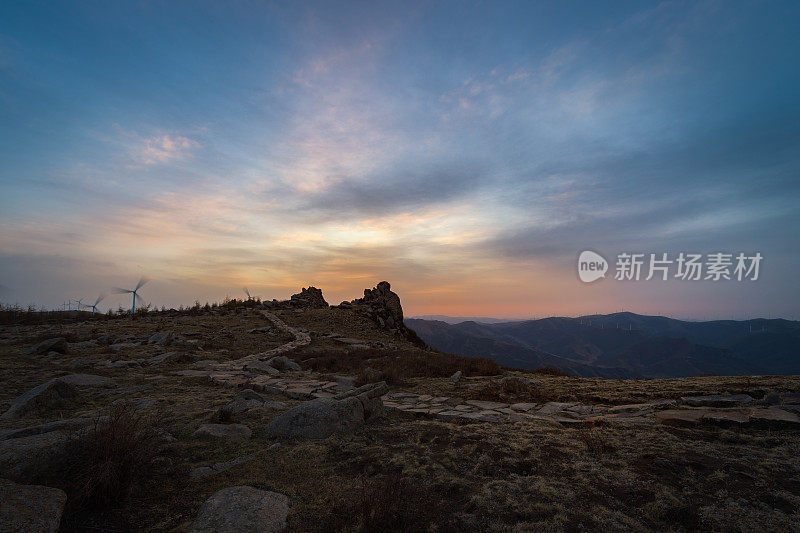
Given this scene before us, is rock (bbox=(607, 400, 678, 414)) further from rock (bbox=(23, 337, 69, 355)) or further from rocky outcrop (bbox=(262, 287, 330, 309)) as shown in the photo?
rocky outcrop (bbox=(262, 287, 330, 309))

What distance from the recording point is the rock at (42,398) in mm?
5953

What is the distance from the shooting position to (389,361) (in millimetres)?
12891

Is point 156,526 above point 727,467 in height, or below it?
below

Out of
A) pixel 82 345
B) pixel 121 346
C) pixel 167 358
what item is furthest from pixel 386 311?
pixel 82 345

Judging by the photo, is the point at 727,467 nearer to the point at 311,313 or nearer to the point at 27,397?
the point at 27,397

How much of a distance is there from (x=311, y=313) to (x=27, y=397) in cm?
2102

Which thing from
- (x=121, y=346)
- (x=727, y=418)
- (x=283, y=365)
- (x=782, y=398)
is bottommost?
(x=283, y=365)

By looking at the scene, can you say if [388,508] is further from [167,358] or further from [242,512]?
[167,358]

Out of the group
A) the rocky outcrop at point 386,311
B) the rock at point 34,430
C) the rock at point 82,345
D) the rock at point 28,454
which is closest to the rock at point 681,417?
the rock at point 28,454

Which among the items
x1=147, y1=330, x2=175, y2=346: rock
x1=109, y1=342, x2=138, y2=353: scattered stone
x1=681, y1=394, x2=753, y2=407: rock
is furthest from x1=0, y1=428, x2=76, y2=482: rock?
x1=147, y1=330, x2=175, y2=346: rock

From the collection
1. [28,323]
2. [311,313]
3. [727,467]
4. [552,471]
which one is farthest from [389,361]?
[28,323]

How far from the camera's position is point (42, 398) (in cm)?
636

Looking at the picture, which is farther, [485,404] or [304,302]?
[304,302]

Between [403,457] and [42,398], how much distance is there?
7007 mm
